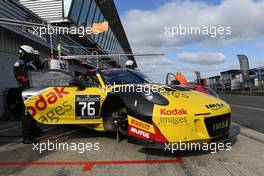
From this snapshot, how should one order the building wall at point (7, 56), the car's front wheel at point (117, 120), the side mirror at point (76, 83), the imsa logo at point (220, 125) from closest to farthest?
the imsa logo at point (220, 125), the car's front wheel at point (117, 120), the side mirror at point (76, 83), the building wall at point (7, 56)

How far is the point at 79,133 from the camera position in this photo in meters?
7.61

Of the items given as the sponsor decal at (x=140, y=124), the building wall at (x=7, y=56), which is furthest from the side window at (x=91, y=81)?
the building wall at (x=7, y=56)

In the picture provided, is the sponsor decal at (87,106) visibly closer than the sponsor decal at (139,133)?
No

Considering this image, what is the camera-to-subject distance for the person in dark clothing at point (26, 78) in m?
6.71

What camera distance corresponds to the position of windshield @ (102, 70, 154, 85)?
6582 millimetres

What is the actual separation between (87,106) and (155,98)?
1.44 meters

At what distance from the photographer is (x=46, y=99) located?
643 centimetres

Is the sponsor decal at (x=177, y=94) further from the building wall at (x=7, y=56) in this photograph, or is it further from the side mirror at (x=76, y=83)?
the building wall at (x=7, y=56)

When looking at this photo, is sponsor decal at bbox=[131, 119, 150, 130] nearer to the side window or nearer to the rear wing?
the side window

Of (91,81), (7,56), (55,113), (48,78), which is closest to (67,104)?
(55,113)

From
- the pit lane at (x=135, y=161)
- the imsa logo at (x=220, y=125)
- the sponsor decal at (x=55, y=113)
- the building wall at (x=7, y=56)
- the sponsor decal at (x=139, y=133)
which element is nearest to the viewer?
the pit lane at (x=135, y=161)

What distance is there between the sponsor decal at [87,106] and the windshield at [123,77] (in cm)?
44

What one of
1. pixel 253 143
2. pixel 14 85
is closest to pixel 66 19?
pixel 14 85

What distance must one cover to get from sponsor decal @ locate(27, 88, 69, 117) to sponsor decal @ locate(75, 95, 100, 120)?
30 centimetres
